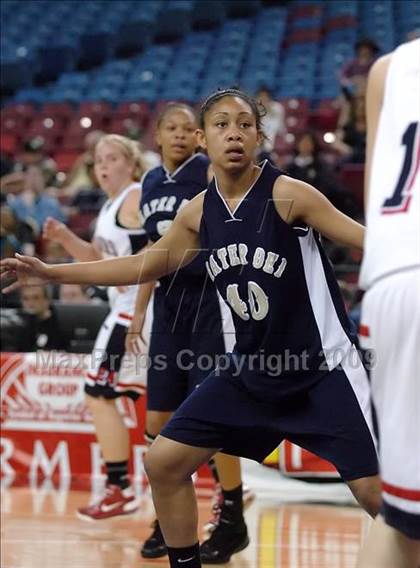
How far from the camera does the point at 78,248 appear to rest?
506 centimetres

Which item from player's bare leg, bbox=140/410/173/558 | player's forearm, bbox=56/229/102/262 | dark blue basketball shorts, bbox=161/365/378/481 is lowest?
player's bare leg, bbox=140/410/173/558

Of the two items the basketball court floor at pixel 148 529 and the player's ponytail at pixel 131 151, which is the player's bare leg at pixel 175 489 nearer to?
the basketball court floor at pixel 148 529

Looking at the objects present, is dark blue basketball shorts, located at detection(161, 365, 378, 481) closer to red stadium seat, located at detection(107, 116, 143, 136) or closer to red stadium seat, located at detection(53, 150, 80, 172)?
red stadium seat, located at detection(107, 116, 143, 136)

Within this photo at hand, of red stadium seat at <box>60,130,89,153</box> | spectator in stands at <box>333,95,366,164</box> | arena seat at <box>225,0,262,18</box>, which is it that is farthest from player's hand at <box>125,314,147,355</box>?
arena seat at <box>225,0,262,18</box>

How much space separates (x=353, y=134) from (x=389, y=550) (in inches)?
285

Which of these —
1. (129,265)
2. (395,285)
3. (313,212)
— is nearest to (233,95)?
(313,212)

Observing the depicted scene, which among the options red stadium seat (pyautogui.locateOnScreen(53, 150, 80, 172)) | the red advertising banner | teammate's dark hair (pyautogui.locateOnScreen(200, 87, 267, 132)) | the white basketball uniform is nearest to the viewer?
teammate's dark hair (pyautogui.locateOnScreen(200, 87, 267, 132))

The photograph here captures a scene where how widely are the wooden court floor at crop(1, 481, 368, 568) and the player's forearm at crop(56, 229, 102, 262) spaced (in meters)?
1.35

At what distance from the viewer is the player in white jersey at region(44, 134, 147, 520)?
5.48 meters

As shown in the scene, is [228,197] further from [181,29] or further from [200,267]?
[181,29]

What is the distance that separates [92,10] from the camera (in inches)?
507

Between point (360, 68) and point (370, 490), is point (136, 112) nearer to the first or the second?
point (360, 68)

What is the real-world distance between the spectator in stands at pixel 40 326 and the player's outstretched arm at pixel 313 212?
3.68m

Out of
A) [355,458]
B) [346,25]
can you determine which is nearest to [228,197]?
[355,458]
